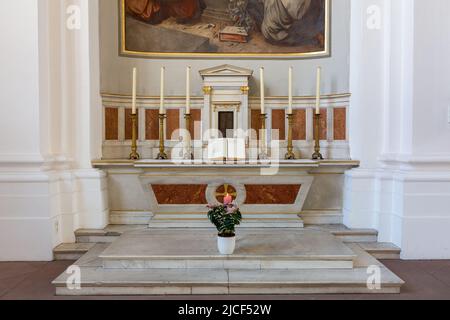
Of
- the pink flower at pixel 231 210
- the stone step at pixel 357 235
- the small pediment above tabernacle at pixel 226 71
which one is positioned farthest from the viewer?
the small pediment above tabernacle at pixel 226 71

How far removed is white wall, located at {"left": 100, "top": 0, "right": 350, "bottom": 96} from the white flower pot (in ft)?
9.55

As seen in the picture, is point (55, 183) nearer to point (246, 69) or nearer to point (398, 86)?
point (246, 69)

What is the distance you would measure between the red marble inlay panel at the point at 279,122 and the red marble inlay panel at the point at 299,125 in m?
0.15

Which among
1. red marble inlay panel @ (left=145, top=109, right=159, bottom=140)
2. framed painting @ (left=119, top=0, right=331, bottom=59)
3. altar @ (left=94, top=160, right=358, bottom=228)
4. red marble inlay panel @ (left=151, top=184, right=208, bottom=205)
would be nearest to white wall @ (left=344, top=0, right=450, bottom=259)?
altar @ (left=94, top=160, right=358, bottom=228)

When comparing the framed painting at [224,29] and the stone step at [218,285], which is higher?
the framed painting at [224,29]

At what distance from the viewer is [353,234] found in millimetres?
5059

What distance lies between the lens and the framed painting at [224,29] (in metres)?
6.14

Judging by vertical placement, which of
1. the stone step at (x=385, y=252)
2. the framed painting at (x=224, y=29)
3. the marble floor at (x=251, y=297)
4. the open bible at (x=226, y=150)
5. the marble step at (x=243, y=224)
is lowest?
the marble floor at (x=251, y=297)

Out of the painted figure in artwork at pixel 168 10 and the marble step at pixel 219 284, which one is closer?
the marble step at pixel 219 284

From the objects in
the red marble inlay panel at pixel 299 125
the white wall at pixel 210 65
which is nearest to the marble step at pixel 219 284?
the red marble inlay panel at pixel 299 125

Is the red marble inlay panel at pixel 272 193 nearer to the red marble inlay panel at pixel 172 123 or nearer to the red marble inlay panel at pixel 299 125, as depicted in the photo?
the red marble inlay panel at pixel 299 125

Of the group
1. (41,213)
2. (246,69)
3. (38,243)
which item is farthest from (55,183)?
(246,69)

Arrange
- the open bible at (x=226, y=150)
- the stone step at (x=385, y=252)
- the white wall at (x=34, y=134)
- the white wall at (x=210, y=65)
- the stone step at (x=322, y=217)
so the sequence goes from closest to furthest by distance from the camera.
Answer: the white wall at (x=34, y=134) < the stone step at (x=385, y=252) < the open bible at (x=226, y=150) < the stone step at (x=322, y=217) < the white wall at (x=210, y=65)

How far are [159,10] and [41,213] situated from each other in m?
3.35
